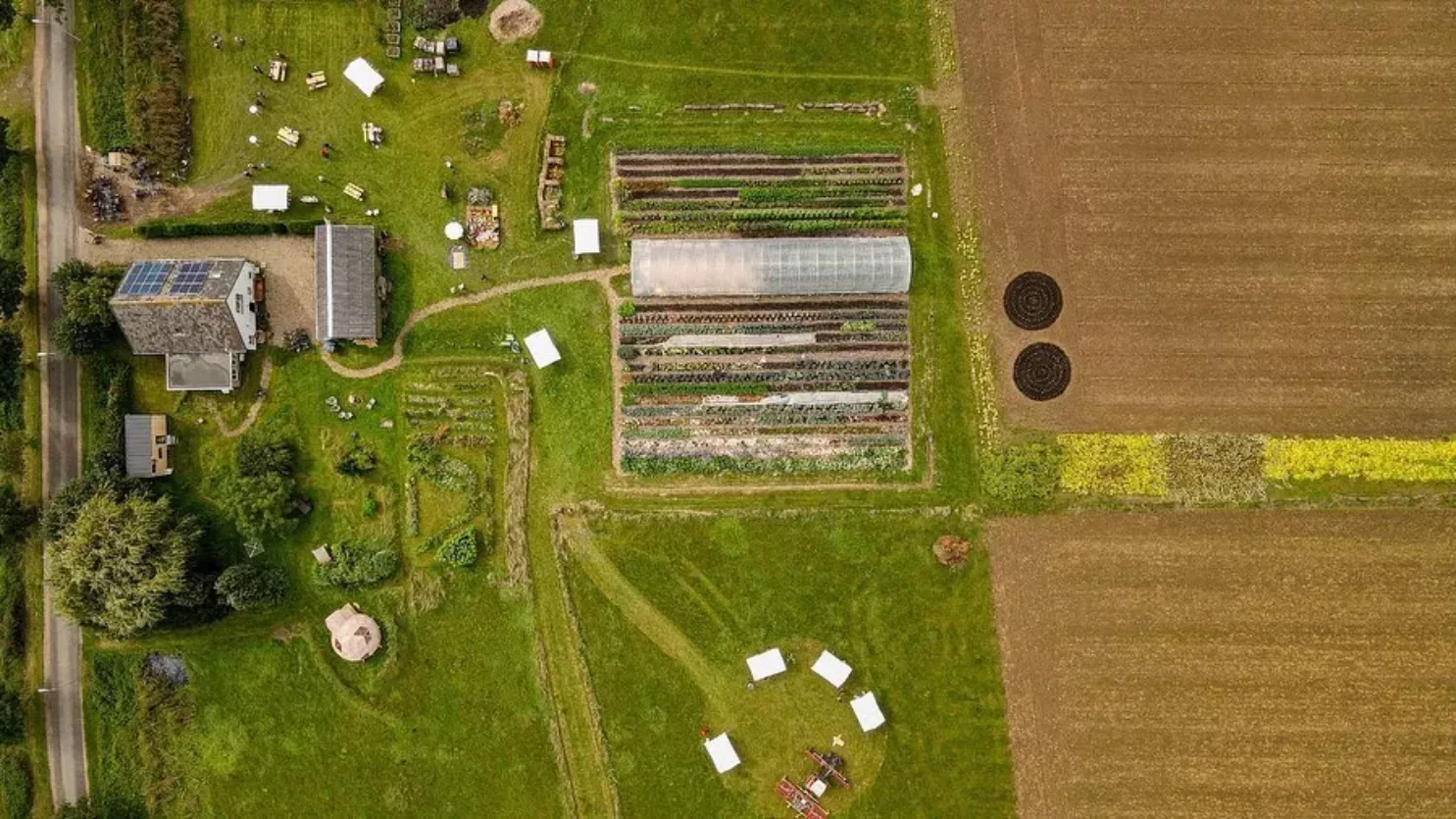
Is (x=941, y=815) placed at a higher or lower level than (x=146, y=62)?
lower

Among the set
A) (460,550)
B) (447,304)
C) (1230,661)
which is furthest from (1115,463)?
(447,304)

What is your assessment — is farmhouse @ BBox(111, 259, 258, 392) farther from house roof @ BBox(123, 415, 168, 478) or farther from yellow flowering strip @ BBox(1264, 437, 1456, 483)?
yellow flowering strip @ BBox(1264, 437, 1456, 483)

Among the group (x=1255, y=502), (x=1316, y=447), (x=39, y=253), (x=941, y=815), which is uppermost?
(x=39, y=253)

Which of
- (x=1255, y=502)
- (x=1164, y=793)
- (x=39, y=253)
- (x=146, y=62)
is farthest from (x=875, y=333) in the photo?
(x=39, y=253)

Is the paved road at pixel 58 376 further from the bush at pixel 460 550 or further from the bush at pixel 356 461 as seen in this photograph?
the bush at pixel 460 550

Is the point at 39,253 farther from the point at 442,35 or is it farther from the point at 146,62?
the point at 442,35

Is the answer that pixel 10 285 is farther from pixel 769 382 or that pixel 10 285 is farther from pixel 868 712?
pixel 868 712
